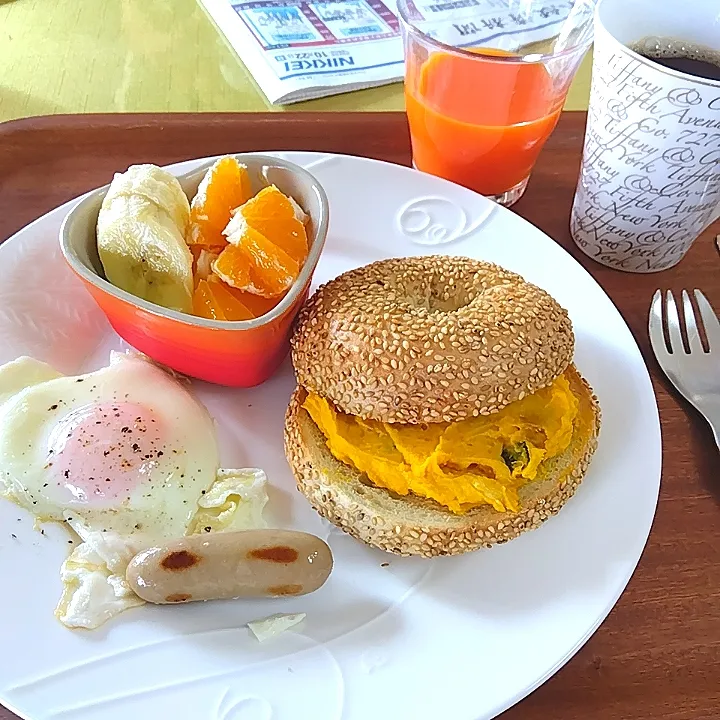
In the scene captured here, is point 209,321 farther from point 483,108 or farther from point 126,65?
point 126,65

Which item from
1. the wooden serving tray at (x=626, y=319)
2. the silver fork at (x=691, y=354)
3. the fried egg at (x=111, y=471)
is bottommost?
the fried egg at (x=111, y=471)

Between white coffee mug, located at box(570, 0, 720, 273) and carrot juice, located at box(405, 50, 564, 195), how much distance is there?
191 millimetres

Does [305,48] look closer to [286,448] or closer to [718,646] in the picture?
[286,448]

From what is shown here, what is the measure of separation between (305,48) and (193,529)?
2177mm

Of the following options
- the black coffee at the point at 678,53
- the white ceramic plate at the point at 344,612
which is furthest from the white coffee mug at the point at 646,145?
the white ceramic plate at the point at 344,612

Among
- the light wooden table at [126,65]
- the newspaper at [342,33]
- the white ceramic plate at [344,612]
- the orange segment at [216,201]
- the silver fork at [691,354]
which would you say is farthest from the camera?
the light wooden table at [126,65]

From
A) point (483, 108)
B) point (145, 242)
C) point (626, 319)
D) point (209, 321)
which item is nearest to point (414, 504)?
point (209, 321)

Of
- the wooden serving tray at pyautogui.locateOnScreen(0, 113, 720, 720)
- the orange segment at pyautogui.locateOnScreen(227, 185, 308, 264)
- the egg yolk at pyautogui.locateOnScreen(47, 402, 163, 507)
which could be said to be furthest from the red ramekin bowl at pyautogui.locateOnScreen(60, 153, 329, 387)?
the wooden serving tray at pyautogui.locateOnScreen(0, 113, 720, 720)

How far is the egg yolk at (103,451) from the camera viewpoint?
66.5 inches

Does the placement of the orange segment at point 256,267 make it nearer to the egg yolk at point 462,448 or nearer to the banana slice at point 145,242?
the banana slice at point 145,242

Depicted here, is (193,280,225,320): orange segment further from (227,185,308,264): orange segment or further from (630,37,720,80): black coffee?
(630,37,720,80): black coffee

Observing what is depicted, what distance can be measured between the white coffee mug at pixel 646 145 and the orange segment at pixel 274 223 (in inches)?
33.9

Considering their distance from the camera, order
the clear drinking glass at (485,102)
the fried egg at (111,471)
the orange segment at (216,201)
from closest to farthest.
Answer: the fried egg at (111,471)
the orange segment at (216,201)
the clear drinking glass at (485,102)

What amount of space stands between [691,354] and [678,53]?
0.80 meters
